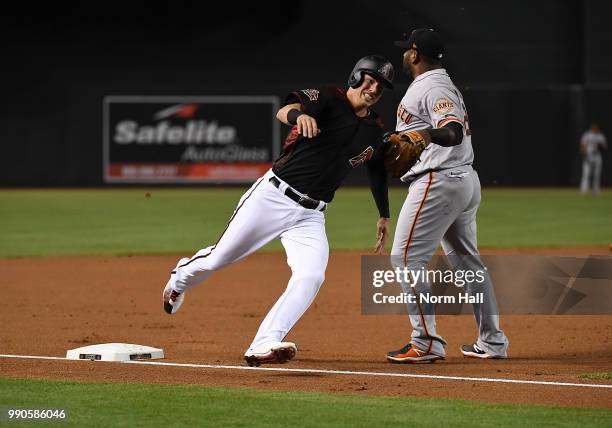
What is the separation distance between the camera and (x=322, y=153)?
6707 millimetres

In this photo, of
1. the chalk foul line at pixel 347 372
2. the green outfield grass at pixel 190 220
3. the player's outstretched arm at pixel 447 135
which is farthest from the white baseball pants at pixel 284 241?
the green outfield grass at pixel 190 220

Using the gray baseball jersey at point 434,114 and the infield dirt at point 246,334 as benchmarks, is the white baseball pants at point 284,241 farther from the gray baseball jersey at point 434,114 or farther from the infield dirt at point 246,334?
the gray baseball jersey at point 434,114

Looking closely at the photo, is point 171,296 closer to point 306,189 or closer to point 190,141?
point 306,189

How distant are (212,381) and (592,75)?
28.0m

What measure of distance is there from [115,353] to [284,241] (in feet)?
4.26

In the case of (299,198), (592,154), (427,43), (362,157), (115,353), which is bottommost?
(115,353)

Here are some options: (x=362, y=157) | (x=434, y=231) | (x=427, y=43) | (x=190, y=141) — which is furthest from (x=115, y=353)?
(x=190, y=141)

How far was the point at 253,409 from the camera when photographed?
5465 mm

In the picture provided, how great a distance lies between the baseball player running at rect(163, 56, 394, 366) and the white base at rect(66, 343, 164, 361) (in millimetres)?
831

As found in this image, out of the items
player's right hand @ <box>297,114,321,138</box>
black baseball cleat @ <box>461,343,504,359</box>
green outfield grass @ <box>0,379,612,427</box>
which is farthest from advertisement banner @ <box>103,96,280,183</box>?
green outfield grass @ <box>0,379,612,427</box>

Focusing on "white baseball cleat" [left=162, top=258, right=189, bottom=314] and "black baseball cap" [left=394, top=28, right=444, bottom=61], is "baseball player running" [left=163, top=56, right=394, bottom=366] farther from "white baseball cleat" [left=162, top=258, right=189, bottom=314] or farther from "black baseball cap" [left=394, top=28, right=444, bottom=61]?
"white baseball cleat" [left=162, top=258, right=189, bottom=314]

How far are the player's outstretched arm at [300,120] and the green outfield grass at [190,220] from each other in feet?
28.7

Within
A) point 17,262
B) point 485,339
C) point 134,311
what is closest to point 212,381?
point 485,339

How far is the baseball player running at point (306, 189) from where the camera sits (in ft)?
21.7
